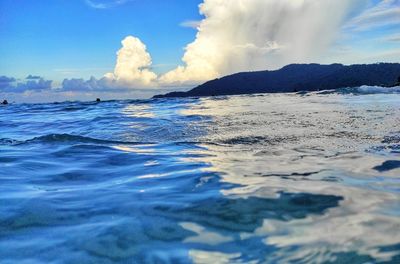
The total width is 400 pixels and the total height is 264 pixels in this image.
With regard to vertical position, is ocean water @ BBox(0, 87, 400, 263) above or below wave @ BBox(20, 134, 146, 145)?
above

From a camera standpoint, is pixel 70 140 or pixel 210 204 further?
pixel 70 140

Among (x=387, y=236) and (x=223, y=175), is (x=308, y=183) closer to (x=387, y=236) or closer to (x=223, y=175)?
(x=223, y=175)

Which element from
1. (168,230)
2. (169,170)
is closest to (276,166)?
(169,170)

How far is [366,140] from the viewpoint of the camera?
8680mm

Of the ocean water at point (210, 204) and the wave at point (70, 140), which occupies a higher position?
the ocean water at point (210, 204)

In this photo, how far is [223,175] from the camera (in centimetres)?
600

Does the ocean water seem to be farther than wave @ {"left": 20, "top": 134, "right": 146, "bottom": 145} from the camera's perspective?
No

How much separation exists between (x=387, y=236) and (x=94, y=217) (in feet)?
9.44

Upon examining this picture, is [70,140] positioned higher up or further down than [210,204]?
further down

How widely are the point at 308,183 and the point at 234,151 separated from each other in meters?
3.09

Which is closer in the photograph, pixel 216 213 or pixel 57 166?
pixel 216 213

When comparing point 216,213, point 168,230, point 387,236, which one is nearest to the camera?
point 387,236

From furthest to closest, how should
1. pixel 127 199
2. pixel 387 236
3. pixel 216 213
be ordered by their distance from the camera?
pixel 127 199 < pixel 216 213 < pixel 387 236

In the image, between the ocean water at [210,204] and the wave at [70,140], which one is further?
the wave at [70,140]
